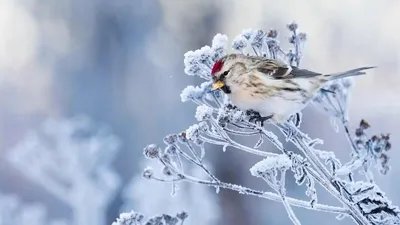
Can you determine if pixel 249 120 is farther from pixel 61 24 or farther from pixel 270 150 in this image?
pixel 61 24

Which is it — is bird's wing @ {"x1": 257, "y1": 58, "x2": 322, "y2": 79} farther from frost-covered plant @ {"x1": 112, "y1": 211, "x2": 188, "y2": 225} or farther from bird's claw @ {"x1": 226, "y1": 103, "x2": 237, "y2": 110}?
frost-covered plant @ {"x1": 112, "y1": 211, "x2": 188, "y2": 225}

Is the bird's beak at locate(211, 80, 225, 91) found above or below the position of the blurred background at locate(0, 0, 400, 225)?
below

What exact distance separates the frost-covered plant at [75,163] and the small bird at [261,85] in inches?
13.7

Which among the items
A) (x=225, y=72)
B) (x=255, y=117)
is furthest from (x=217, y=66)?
(x=255, y=117)

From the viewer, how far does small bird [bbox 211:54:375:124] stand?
1009mm

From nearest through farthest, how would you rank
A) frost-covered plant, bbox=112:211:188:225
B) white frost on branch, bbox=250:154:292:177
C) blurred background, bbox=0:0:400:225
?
white frost on branch, bbox=250:154:292:177 → frost-covered plant, bbox=112:211:188:225 → blurred background, bbox=0:0:400:225

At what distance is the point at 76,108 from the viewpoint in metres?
1.22

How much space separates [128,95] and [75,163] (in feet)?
0.65

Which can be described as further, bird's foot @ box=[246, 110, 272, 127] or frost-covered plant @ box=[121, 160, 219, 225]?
frost-covered plant @ box=[121, 160, 219, 225]

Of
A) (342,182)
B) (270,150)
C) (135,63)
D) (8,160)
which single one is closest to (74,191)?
(8,160)

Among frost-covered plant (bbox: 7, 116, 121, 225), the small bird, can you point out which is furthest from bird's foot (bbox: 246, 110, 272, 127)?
frost-covered plant (bbox: 7, 116, 121, 225)

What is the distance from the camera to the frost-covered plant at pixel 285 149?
3.10 feet

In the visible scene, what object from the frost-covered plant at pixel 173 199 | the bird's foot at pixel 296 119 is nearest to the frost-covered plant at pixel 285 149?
the bird's foot at pixel 296 119

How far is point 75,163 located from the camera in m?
1.22
